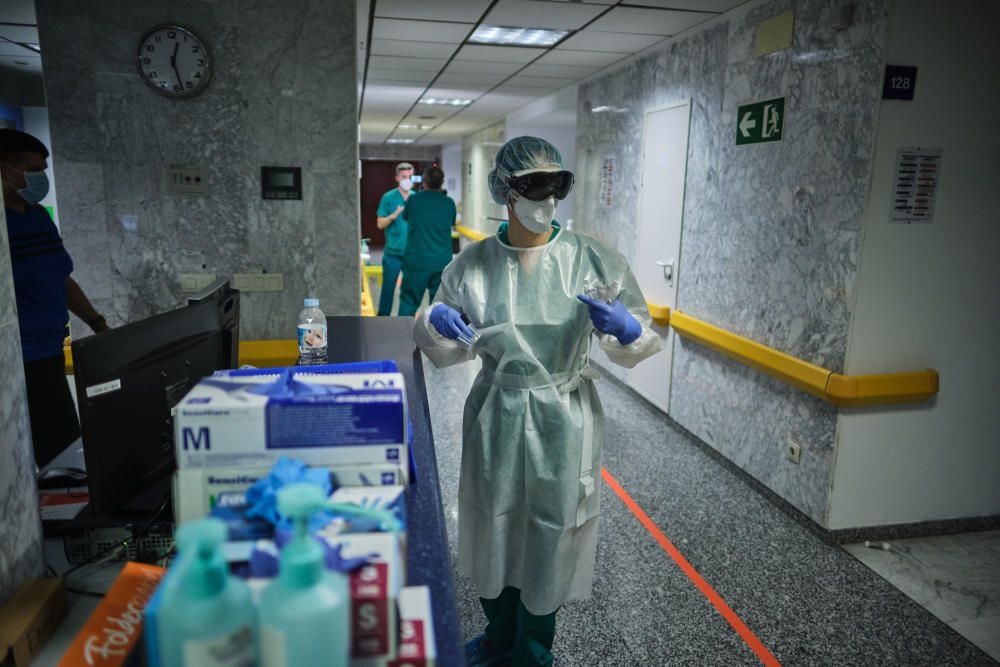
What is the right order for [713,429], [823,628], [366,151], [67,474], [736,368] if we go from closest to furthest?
1. [67,474]
2. [823,628]
3. [736,368]
4. [713,429]
5. [366,151]

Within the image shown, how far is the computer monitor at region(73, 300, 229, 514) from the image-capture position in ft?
3.62

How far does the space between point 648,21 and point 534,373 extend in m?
2.75

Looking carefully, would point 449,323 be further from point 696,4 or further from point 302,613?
point 696,4

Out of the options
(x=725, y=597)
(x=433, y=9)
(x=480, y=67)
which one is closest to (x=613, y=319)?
(x=725, y=597)

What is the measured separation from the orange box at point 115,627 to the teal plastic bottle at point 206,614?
347 mm

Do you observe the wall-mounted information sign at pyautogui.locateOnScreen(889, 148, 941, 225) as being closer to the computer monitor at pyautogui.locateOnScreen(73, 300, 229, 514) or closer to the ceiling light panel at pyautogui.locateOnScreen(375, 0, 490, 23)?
the ceiling light panel at pyautogui.locateOnScreen(375, 0, 490, 23)

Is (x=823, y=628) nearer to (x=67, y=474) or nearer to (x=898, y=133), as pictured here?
(x=898, y=133)

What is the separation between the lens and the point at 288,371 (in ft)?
3.57

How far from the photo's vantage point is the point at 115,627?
0.90m

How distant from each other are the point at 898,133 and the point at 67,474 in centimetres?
301

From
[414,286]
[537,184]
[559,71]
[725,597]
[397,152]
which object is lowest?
[725,597]

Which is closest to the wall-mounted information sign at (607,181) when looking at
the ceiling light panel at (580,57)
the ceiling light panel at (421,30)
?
the ceiling light panel at (580,57)

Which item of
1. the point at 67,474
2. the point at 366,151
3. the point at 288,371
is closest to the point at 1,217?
the point at 288,371

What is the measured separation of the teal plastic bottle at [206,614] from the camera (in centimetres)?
58
